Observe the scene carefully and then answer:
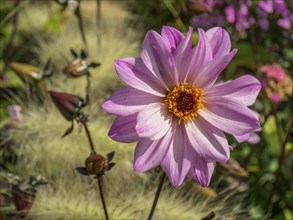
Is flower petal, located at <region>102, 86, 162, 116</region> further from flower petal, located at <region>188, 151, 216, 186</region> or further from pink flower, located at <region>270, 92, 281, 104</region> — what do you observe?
pink flower, located at <region>270, 92, 281, 104</region>

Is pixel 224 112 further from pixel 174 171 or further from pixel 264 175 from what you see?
pixel 264 175

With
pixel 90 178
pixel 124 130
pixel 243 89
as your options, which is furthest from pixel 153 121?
pixel 90 178

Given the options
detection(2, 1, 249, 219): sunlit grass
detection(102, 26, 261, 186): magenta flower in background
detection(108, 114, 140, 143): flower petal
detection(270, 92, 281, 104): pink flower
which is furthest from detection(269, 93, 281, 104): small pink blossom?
detection(108, 114, 140, 143): flower petal

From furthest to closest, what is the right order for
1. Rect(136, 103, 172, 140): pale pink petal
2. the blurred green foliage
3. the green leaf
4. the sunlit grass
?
the green leaf → the blurred green foliage → the sunlit grass → Rect(136, 103, 172, 140): pale pink petal

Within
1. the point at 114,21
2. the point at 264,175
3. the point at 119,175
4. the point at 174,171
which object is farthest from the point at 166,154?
the point at 114,21

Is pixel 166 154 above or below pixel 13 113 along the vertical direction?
above

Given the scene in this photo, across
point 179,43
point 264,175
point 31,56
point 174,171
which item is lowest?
point 264,175

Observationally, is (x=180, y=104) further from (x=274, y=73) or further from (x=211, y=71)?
(x=274, y=73)
